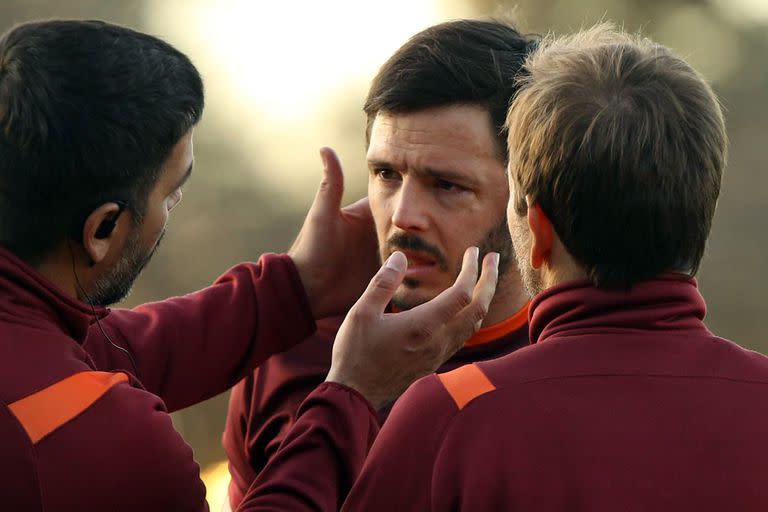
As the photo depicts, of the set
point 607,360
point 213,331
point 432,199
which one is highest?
point 607,360

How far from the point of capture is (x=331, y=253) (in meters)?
3.51

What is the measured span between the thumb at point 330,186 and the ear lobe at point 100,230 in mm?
1007

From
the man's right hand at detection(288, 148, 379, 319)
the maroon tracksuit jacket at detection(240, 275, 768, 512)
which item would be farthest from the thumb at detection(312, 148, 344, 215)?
the maroon tracksuit jacket at detection(240, 275, 768, 512)

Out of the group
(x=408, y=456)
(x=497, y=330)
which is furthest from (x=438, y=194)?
(x=408, y=456)

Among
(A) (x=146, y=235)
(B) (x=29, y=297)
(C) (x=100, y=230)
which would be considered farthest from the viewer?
(A) (x=146, y=235)

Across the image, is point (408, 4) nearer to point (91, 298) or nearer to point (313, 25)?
point (313, 25)

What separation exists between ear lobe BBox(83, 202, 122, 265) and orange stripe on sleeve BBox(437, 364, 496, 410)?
31.7 inches

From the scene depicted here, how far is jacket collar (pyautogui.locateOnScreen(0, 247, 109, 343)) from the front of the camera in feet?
7.91

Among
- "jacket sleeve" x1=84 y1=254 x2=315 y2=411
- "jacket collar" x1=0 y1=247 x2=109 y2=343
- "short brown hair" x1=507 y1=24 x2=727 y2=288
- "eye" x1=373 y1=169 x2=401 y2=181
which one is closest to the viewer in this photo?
"short brown hair" x1=507 y1=24 x2=727 y2=288

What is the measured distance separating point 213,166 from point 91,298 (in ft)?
31.4

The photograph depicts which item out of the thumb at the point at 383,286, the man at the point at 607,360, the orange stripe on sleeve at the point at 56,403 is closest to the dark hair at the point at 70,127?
the orange stripe on sleeve at the point at 56,403

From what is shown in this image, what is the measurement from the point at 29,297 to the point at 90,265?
171mm

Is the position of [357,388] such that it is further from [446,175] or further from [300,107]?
[300,107]

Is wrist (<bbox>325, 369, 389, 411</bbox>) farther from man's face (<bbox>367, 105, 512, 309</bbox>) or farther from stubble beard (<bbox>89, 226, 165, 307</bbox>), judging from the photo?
man's face (<bbox>367, 105, 512, 309</bbox>)
